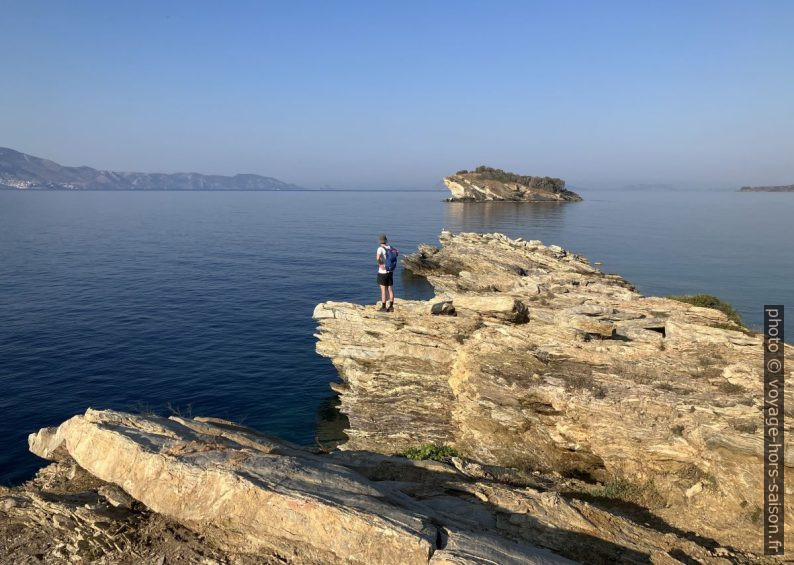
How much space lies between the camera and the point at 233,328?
1715 inches

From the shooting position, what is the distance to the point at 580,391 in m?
17.8

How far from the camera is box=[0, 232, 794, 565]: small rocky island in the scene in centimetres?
894

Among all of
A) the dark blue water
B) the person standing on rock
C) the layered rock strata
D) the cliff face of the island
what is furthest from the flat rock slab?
the dark blue water

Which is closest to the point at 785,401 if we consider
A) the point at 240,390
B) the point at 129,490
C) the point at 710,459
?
the point at 710,459

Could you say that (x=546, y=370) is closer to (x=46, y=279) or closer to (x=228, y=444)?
(x=228, y=444)

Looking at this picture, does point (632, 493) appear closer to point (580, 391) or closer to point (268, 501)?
point (580, 391)

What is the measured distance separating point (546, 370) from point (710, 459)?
6692mm

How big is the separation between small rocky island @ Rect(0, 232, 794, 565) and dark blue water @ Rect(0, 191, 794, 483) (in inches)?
408

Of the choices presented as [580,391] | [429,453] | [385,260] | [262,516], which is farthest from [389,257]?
[262,516]

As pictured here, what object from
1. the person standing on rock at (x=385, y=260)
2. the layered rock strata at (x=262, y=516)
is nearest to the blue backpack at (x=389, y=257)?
the person standing on rock at (x=385, y=260)

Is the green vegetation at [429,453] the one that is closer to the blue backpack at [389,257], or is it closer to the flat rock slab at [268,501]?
the flat rock slab at [268,501]

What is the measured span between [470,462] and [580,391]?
540cm

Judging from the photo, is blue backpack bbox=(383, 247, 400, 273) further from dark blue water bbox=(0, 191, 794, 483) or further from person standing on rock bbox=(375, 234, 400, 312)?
dark blue water bbox=(0, 191, 794, 483)

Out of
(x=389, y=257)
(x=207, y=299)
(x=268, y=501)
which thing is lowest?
(x=207, y=299)
